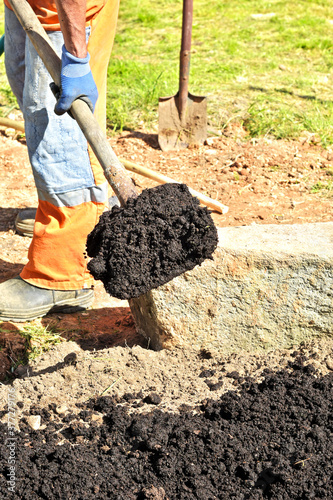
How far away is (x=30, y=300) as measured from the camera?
3033 millimetres

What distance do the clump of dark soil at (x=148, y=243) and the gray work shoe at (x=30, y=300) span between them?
3.43 ft

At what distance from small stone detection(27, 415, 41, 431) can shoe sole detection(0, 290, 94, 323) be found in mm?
900

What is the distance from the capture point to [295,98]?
18.7 ft

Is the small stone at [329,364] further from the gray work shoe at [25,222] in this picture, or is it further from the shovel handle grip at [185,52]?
the shovel handle grip at [185,52]

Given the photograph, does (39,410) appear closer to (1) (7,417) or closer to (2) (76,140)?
(1) (7,417)

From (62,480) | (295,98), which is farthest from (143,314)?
(295,98)

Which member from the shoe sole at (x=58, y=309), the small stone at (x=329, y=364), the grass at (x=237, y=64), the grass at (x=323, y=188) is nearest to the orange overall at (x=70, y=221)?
the shoe sole at (x=58, y=309)

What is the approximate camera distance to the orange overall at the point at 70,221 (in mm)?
2908

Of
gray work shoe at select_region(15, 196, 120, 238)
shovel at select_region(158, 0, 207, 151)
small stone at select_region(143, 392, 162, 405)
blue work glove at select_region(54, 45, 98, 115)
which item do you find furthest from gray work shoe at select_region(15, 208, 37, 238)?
small stone at select_region(143, 392, 162, 405)

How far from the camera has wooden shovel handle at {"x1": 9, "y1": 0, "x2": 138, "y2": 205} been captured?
212 centimetres

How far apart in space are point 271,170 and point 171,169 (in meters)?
0.85

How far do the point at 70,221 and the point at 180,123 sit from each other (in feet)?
7.52

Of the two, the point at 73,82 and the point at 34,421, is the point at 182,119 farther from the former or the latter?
the point at 34,421

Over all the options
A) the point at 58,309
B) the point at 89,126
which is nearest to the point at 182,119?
the point at 58,309
